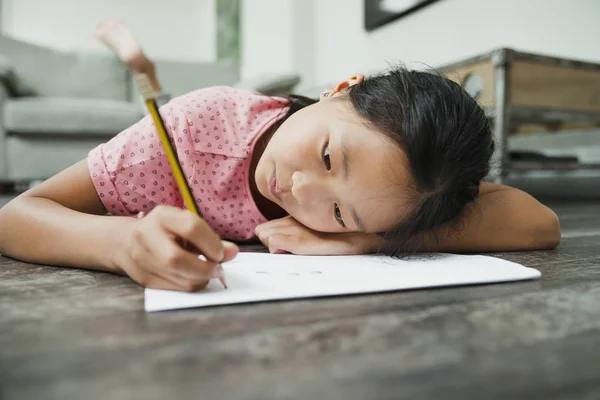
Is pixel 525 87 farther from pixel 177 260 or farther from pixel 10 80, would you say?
pixel 10 80

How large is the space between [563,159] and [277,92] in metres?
1.31

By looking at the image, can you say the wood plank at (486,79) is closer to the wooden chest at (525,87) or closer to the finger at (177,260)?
the wooden chest at (525,87)

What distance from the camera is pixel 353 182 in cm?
57

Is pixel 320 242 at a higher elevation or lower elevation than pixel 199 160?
lower

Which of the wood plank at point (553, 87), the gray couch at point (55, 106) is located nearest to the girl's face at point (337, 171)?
the wood plank at point (553, 87)

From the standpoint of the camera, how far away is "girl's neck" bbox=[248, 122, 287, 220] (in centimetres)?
77

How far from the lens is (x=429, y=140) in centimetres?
58

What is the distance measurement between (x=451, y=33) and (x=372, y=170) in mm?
2196

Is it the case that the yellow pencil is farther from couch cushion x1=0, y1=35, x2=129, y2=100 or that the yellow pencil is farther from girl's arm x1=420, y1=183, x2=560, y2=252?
couch cushion x1=0, y1=35, x2=129, y2=100

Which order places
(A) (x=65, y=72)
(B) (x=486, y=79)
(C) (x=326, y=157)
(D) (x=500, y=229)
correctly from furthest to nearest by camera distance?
(A) (x=65, y=72), (B) (x=486, y=79), (D) (x=500, y=229), (C) (x=326, y=157)

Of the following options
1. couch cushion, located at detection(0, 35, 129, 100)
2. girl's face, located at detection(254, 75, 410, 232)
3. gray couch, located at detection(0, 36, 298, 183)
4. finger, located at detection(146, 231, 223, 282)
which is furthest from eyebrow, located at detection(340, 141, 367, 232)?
couch cushion, located at detection(0, 35, 129, 100)

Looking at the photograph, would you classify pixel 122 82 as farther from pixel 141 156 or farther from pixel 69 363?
pixel 69 363

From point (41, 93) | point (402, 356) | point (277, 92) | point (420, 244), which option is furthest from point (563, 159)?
point (41, 93)

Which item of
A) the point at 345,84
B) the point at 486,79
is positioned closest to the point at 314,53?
the point at 486,79
